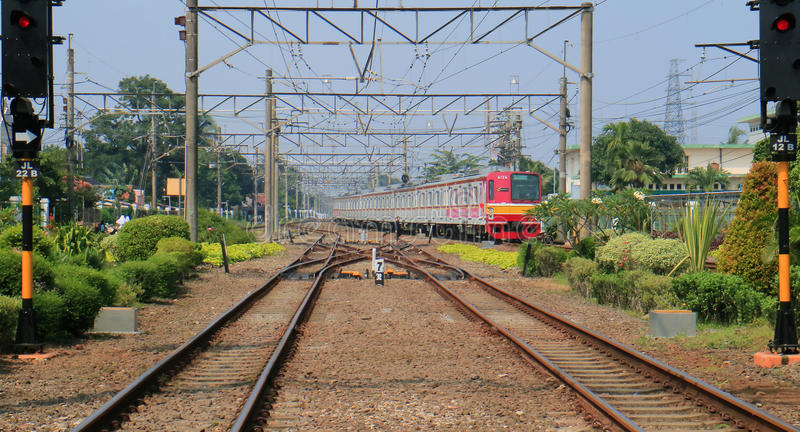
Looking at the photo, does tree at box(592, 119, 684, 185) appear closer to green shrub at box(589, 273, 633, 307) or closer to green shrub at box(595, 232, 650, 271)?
green shrub at box(595, 232, 650, 271)

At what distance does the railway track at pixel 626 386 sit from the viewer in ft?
19.0

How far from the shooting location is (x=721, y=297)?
10.7 meters

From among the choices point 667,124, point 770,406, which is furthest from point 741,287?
point 667,124

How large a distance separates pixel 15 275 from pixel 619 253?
10.00 metres

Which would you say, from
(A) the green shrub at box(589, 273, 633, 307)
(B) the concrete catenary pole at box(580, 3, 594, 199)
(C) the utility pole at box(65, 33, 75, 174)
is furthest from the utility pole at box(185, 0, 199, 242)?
(A) the green shrub at box(589, 273, 633, 307)

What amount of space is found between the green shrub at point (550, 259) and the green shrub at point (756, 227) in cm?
756

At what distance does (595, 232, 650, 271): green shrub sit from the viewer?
14.7 m

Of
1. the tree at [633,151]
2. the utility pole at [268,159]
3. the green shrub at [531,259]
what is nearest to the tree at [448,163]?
the tree at [633,151]

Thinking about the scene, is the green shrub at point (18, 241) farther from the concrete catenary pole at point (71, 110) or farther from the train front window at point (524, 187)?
the train front window at point (524, 187)

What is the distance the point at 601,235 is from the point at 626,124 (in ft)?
133

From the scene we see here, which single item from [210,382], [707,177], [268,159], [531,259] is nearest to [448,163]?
[707,177]

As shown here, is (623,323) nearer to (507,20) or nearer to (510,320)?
(510,320)

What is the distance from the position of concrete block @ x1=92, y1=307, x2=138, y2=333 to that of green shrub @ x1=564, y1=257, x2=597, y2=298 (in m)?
8.16

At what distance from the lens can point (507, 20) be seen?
17.9m
